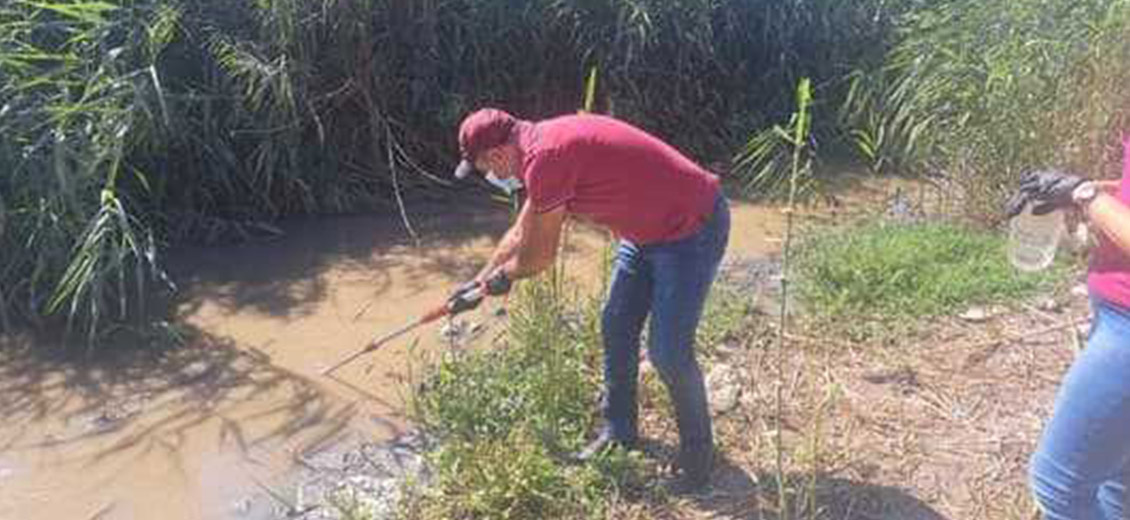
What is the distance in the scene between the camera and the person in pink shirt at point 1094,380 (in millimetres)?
1921

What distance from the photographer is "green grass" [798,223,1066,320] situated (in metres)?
4.46

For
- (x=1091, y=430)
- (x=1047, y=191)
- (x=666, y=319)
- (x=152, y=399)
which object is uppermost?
(x=1047, y=191)

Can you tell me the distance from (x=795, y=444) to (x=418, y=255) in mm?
2517

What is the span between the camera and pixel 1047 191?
6.80 ft

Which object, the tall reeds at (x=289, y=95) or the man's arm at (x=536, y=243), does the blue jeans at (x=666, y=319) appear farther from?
the tall reeds at (x=289, y=95)

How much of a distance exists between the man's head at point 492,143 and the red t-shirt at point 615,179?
0.12 feet

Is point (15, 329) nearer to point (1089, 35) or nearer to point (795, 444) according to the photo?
point (795, 444)

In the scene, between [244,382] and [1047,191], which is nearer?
[1047,191]

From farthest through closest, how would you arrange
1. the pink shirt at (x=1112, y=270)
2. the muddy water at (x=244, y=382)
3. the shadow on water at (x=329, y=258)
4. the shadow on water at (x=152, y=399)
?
the shadow on water at (x=329, y=258)
the shadow on water at (x=152, y=399)
the muddy water at (x=244, y=382)
the pink shirt at (x=1112, y=270)

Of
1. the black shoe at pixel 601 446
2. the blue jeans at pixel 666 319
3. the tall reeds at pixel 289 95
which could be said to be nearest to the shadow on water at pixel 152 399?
the tall reeds at pixel 289 95

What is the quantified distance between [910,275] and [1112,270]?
2745mm

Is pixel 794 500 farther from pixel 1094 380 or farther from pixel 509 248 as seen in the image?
pixel 1094 380

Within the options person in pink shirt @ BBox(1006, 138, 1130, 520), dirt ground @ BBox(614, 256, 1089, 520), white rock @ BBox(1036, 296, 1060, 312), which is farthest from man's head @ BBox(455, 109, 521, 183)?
white rock @ BBox(1036, 296, 1060, 312)

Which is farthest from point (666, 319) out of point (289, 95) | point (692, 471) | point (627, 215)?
point (289, 95)
